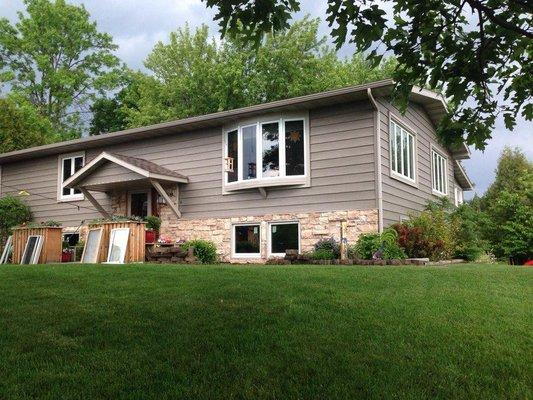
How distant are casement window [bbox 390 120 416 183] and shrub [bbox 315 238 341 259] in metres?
2.35

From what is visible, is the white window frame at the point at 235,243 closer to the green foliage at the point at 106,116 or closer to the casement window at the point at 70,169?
the casement window at the point at 70,169

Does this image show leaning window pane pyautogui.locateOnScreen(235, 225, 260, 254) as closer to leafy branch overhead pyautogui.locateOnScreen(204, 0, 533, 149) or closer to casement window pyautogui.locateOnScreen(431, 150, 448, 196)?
casement window pyautogui.locateOnScreen(431, 150, 448, 196)

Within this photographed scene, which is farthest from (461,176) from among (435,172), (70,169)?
(70,169)

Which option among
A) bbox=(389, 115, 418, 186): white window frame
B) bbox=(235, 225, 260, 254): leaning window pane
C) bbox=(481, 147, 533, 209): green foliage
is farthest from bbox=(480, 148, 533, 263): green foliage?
bbox=(481, 147, 533, 209): green foliage

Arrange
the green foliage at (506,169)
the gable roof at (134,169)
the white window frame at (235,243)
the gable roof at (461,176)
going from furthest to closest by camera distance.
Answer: the green foliage at (506,169) → the gable roof at (461,176) → the gable roof at (134,169) → the white window frame at (235,243)

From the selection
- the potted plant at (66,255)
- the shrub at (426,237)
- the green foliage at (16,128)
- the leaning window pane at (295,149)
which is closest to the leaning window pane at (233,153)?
the leaning window pane at (295,149)

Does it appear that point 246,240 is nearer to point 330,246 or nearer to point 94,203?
point 330,246

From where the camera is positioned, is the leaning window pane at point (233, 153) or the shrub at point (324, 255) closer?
the shrub at point (324, 255)

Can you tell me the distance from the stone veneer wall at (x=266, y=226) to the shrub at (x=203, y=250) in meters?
0.26

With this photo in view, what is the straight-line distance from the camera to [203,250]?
12961 mm

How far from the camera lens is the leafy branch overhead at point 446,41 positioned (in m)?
3.16

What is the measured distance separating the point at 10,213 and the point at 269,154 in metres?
9.99

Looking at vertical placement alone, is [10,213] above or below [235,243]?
above

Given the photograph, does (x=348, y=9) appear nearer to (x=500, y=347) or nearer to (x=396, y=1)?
(x=396, y=1)
